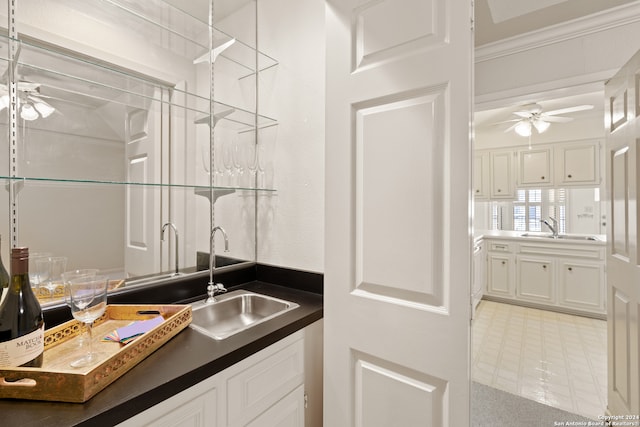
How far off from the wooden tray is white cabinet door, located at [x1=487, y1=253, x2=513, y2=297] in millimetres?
4455

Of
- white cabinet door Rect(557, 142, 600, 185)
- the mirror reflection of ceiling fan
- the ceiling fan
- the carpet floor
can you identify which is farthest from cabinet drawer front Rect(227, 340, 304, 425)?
white cabinet door Rect(557, 142, 600, 185)

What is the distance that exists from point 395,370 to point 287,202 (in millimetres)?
1051

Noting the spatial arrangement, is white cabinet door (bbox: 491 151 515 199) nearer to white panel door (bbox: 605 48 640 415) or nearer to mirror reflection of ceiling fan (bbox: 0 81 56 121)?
white panel door (bbox: 605 48 640 415)

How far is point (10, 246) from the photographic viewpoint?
107 cm

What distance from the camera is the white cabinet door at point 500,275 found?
4.24 metres

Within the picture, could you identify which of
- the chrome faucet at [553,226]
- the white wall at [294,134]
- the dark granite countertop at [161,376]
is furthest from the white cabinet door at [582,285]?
the dark granite countertop at [161,376]

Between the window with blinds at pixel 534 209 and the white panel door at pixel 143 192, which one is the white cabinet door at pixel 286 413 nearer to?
the white panel door at pixel 143 192

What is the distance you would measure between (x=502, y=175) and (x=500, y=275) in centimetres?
177

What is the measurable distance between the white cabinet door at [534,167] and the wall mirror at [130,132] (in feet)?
15.5

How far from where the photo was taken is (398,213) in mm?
1083

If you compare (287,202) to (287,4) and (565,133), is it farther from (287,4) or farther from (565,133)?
(565,133)

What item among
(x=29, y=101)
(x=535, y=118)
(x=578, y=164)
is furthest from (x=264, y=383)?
(x=578, y=164)

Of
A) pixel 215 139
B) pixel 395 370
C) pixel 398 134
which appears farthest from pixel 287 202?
pixel 395 370

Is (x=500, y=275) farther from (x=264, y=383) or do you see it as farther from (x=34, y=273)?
(x=34, y=273)
